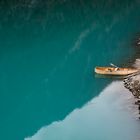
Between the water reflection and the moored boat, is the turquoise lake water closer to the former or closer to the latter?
the water reflection

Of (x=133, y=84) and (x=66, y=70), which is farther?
(x=66, y=70)

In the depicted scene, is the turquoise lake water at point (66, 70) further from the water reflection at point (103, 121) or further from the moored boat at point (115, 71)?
the moored boat at point (115, 71)

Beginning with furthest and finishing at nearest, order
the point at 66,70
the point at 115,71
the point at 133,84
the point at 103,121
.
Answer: the point at 66,70
the point at 115,71
the point at 133,84
the point at 103,121

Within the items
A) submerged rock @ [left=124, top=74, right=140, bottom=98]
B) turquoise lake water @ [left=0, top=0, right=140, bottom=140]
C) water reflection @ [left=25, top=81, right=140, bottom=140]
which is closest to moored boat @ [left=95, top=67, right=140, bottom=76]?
turquoise lake water @ [left=0, top=0, right=140, bottom=140]

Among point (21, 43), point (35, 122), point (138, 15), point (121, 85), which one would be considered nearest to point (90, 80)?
point (121, 85)

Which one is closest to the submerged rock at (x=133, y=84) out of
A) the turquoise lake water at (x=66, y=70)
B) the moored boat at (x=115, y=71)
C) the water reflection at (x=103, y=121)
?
the water reflection at (x=103, y=121)

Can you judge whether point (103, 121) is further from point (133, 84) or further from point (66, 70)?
point (66, 70)

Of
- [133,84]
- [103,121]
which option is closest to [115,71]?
[133,84]

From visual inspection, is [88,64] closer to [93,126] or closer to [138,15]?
[93,126]
